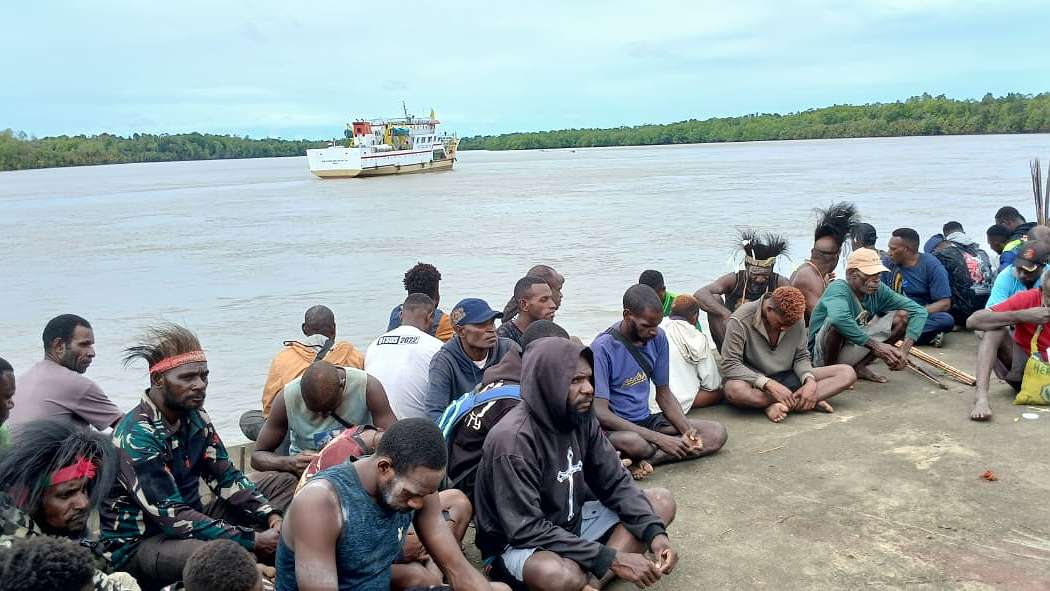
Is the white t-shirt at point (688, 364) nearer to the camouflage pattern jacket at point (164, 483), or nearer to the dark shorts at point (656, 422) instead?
the dark shorts at point (656, 422)

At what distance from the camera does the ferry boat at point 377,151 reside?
2339 inches

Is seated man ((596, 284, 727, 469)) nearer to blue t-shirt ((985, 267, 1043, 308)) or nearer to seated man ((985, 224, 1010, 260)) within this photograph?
blue t-shirt ((985, 267, 1043, 308))

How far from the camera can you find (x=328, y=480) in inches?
116

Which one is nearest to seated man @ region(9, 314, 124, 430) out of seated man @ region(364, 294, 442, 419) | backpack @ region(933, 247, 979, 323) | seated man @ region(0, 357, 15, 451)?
seated man @ region(0, 357, 15, 451)

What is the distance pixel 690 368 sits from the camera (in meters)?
6.34

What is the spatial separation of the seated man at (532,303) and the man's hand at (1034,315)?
3.06m

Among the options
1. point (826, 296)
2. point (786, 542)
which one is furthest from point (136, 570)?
point (826, 296)

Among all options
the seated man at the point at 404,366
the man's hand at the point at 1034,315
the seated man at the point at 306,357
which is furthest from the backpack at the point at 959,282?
the seated man at the point at 306,357

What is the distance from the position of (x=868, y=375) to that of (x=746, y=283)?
4.01 feet

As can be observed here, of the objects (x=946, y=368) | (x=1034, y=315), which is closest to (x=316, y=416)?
(x=1034, y=315)

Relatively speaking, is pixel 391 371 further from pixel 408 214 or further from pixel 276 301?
pixel 408 214

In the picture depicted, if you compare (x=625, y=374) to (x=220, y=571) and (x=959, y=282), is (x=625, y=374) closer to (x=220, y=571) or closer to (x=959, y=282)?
(x=220, y=571)

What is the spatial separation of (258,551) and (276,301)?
12778 millimetres

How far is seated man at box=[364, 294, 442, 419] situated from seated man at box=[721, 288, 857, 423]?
213cm
